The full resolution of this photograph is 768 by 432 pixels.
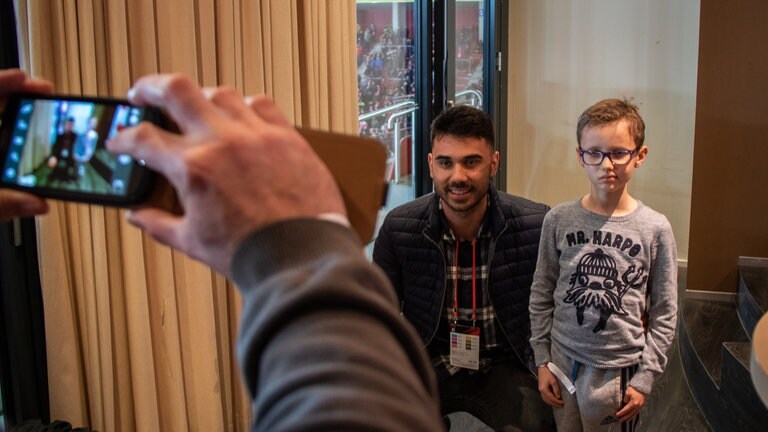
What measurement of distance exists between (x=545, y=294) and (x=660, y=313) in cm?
33

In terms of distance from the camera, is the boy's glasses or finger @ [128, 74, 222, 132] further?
the boy's glasses

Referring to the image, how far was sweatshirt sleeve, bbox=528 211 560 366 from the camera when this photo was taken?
6.93 feet

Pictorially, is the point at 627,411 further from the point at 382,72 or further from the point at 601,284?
the point at 382,72

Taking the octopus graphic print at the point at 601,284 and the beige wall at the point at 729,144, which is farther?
the beige wall at the point at 729,144

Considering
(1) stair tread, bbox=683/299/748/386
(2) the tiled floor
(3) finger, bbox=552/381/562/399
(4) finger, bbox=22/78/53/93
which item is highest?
(4) finger, bbox=22/78/53/93

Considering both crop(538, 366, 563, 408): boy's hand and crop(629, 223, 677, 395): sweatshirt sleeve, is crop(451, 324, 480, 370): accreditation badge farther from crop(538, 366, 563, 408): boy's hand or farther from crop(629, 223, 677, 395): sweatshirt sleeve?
crop(629, 223, 677, 395): sweatshirt sleeve

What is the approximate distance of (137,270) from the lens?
6.28 ft

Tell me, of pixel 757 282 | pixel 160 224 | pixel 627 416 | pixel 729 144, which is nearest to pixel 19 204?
pixel 160 224

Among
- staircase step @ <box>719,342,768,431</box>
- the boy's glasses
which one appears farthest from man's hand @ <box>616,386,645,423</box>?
staircase step @ <box>719,342,768,431</box>

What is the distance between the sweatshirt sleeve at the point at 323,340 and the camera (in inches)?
16.8

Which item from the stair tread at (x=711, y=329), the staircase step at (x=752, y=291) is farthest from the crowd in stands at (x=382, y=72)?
→ the staircase step at (x=752, y=291)

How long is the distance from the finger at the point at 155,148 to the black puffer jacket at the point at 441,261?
186 centimetres

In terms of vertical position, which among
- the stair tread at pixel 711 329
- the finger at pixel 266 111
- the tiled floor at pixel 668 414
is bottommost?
the tiled floor at pixel 668 414

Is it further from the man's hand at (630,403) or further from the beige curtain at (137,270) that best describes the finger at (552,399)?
the beige curtain at (137,270)
